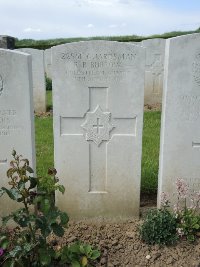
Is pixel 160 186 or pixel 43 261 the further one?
pixel 160 186

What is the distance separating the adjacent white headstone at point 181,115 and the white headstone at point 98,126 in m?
0.25

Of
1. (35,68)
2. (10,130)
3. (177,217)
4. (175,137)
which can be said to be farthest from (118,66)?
(35,68)

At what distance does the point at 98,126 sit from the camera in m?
3.51

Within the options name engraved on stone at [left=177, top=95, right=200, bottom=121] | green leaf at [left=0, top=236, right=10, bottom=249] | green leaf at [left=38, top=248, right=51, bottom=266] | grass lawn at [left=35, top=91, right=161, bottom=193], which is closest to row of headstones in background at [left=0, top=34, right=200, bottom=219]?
name engraved on stone at [left=177, top=95, right=200, bottom=121]

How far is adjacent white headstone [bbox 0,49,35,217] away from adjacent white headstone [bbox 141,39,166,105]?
599cm

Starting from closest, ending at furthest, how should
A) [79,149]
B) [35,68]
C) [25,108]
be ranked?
1. [25,108]
2. [79,149]
3. [35,68]

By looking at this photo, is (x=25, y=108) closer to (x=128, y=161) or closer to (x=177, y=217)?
(x=128, y=161)

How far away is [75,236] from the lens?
3.44 meters

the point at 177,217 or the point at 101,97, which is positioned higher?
the point at 101,97

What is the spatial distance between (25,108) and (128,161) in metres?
1.12

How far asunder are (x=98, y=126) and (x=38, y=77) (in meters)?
5.50

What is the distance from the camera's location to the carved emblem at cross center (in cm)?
348

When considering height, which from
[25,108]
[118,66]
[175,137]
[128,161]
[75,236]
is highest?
[118,66]

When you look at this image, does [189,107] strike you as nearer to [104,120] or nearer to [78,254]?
[104,120]
